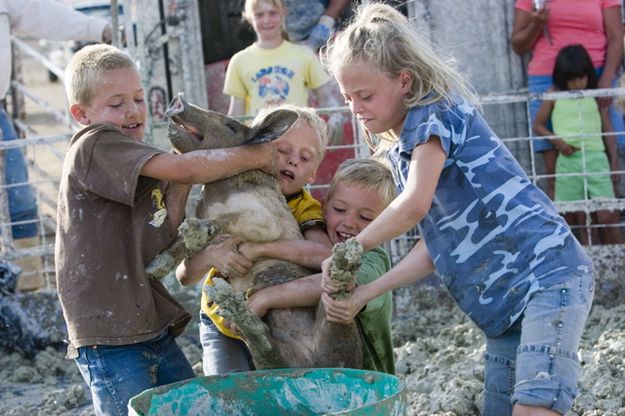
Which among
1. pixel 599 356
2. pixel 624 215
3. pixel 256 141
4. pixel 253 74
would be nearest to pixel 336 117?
pixel 253 74

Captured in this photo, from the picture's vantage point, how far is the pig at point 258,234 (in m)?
4.30

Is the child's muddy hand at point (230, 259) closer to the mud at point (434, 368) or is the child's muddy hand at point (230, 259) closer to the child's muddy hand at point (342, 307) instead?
the child's muddy hand at point (342, 307)

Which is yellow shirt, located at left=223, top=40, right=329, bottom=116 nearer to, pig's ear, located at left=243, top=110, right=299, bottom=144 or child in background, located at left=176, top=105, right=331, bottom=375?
child in background, located at left=176, top=105, right=331, bottom=375

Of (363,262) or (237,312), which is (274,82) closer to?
(363,262)

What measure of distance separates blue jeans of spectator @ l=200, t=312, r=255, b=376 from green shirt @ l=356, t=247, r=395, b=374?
46 cm

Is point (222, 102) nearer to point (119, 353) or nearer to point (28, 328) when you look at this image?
point (28, 328)

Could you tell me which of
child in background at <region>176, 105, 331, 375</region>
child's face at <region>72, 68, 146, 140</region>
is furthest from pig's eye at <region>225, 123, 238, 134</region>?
child's face at <region>72, 68, 146, 140</region>

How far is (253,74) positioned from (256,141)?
13.1ft

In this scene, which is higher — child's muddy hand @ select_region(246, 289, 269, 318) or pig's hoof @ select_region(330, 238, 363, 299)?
pig's hoof @ select_region(330, 238, 363, 299)

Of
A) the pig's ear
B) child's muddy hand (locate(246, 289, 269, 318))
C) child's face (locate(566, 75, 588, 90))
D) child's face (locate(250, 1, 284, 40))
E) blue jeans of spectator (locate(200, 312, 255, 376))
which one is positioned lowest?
blue jeans of spectator (locate(200, 312, 255, 376))

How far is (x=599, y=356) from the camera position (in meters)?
6.08

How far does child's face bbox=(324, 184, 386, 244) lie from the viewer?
4.61m

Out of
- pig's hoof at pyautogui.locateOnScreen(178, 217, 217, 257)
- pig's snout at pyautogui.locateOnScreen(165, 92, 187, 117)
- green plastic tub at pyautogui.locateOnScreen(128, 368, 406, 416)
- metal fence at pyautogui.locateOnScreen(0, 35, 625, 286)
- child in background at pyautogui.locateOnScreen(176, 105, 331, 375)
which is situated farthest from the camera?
metal fence at pyautogui.locateOnScreen(0, 35, 625, 286)

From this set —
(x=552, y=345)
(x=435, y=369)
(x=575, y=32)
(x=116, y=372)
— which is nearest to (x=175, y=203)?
(x=116, y=372)
